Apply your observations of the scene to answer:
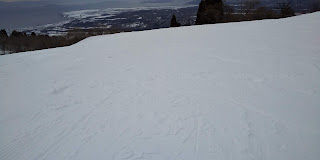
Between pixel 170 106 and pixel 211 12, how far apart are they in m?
21.6

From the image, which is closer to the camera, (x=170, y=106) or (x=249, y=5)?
(x=170, y=106)

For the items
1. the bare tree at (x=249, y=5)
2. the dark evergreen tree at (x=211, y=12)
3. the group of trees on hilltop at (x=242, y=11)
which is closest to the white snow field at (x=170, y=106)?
the group of trees on hilltop at (x=242, y=11)

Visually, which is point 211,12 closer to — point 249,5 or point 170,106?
point 249,5

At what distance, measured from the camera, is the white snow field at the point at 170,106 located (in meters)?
3.17

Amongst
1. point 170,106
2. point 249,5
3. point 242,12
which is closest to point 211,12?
point 242,12

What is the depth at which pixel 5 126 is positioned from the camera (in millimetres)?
4055

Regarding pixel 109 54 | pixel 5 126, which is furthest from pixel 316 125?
pixel 109 54

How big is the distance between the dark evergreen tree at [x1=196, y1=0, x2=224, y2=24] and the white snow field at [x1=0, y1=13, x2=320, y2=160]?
54.3 ft

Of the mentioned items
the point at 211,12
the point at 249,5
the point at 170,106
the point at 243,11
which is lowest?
the point at 170,106

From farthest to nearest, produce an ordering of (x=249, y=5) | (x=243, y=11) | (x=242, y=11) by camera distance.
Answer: (x=242, y=11)
(x=243, y=11)
(x=249, y=5)

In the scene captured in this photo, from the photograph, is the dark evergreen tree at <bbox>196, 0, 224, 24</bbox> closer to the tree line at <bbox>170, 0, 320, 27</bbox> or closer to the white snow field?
the tree line at <bbox>170, 0, 320, 27</bbox>

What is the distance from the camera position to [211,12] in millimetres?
23562

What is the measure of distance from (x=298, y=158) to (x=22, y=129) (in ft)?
15.0

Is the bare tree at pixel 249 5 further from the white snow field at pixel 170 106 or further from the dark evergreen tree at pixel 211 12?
the white snow field at pixel 170 106
